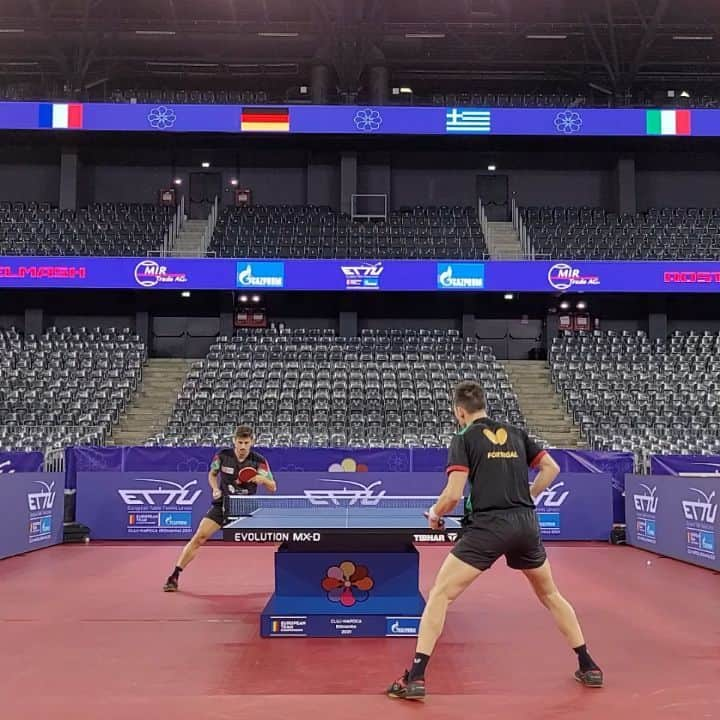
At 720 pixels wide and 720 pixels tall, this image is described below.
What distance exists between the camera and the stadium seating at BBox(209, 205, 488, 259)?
27828 mm

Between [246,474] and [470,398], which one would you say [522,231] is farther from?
[470,398]

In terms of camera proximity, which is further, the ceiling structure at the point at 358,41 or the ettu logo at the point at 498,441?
the ceiling structure at the point at 358,41

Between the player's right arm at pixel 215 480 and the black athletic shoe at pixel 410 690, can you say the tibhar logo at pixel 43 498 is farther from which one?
the black athletic shoe at pixel 410 690

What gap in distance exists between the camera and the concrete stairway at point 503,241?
93.6 ft

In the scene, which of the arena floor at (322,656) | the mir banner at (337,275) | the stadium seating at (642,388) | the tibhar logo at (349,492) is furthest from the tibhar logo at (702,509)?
the mir banner at (337,275)

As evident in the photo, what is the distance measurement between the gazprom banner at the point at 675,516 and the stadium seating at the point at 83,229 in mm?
18827

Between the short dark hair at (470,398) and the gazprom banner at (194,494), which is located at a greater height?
the short dark hair at (470,398)

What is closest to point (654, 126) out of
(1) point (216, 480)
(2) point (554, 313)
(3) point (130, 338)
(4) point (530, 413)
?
(2) point (554, 313)

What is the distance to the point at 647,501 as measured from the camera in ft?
44.5

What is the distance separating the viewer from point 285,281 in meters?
26.5

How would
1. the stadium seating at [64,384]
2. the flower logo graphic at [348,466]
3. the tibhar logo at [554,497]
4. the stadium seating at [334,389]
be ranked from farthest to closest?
the stadium seating at [334,389] → the stadium seating at [64,384] → the flower logo graphic at [348,466] → the tibhar logo at [554,497]

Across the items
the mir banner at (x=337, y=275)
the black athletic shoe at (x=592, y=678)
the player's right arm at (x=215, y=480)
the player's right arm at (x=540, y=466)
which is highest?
the mir banner at (x=337, y=275)

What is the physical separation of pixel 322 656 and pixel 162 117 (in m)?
26.0

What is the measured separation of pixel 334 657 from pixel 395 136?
26073mm
